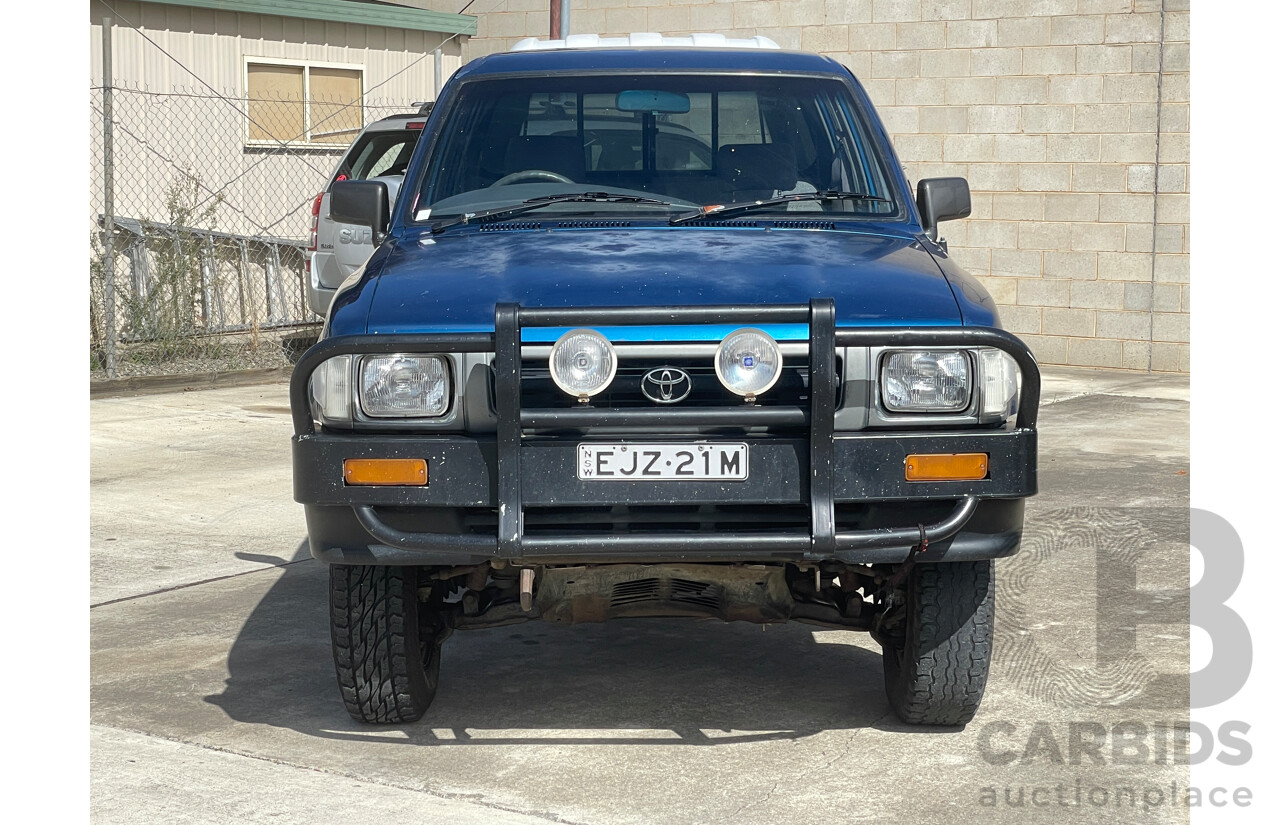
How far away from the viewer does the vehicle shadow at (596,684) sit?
4383 millimetres

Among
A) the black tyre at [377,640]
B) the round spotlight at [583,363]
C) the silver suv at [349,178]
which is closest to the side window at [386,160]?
the silver suv at [349,178]

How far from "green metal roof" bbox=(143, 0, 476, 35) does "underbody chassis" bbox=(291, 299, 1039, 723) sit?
1066 cm

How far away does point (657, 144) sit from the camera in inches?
197

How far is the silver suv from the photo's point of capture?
12.1 meters

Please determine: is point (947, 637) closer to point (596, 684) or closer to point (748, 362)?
point (748, 362)

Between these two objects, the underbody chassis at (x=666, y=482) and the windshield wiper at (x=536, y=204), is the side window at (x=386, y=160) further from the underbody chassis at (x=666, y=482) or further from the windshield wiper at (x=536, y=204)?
the underbody chassis at (x=666, y=482)

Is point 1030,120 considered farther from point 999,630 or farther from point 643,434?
point 643,434

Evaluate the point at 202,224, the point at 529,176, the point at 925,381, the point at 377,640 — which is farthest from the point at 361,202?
the point at 202,224

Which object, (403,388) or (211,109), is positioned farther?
(211,109)

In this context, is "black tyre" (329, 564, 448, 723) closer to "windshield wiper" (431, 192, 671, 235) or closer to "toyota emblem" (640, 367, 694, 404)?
"toyota emblem" (640, 367, 694, 404)

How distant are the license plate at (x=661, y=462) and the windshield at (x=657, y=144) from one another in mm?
1341

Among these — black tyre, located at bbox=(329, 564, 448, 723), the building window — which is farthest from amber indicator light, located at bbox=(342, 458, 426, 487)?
the building window

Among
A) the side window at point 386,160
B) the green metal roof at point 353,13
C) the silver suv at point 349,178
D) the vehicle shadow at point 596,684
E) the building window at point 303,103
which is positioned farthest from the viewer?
the building window at point 303,103

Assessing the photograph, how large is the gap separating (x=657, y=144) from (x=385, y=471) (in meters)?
1.83
